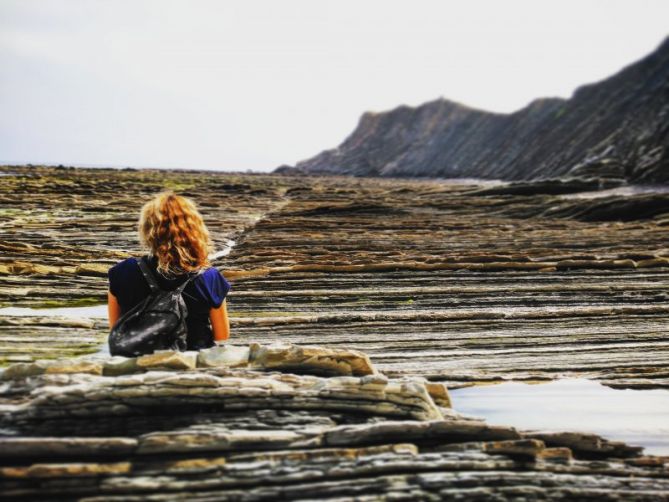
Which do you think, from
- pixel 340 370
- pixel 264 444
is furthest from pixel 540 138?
pixel 264 444

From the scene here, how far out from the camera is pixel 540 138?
80562 mm

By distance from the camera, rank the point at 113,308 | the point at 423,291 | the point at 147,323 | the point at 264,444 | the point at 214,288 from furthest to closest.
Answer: the point at 423,291, the point at 214,288, the point at 113,308, the point at 147,323, the point at 264,444

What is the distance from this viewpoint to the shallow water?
17.6 feet

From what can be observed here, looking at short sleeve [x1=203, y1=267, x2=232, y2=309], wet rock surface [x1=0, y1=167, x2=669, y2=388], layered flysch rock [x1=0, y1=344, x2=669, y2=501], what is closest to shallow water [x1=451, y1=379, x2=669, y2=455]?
Result: wet rock surface [x1=0, y1=167, x2=669, y2=388]

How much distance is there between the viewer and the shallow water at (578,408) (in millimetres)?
5355

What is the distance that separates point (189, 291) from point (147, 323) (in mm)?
450

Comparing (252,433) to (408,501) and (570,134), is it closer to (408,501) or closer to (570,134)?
(408,501)

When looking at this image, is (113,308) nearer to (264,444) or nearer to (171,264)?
(171,264)

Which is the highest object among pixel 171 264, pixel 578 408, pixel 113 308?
pixel 171 264

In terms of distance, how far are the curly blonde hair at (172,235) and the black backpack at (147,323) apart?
0.64 ft

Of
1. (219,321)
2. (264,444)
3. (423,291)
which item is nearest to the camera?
(264,444)

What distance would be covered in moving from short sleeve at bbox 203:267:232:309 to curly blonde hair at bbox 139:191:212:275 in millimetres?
136

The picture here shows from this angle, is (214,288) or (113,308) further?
(214,288)

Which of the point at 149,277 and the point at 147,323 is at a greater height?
the point at 149,277
